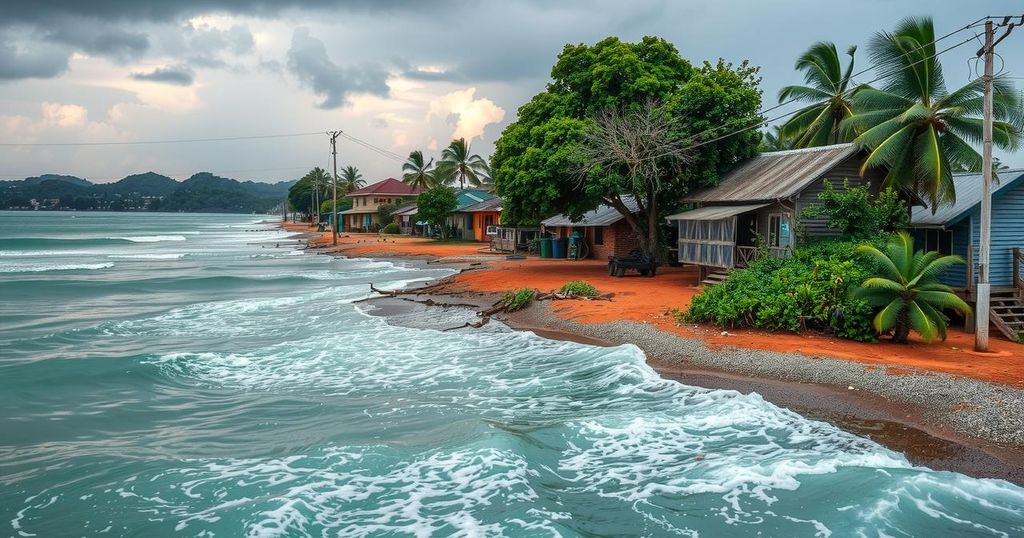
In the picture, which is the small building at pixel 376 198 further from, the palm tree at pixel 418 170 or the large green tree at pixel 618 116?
the large green tree at pixel 618 116

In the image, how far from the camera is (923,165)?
1659 centimetres

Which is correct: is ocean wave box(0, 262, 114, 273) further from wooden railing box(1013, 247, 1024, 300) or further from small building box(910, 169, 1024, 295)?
wooden railing box(1013, 247, 1024, 300)

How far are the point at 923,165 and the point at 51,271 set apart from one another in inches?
1652

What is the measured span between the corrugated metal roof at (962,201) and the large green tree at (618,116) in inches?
263

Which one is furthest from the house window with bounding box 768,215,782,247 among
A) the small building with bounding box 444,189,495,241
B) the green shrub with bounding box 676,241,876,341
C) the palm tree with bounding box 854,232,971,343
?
the small building with bounding box 444,189,495,241

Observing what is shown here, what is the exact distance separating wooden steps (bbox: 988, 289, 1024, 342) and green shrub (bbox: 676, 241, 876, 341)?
3151 millimetres

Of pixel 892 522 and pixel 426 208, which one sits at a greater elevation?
pixel 426 208

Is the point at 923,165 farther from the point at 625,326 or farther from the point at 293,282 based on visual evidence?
the point at 293,282

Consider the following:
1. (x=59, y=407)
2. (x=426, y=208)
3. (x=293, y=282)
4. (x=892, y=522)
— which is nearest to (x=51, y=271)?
(x=293, y=282)

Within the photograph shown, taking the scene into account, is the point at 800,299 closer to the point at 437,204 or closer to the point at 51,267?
the point at 437,204

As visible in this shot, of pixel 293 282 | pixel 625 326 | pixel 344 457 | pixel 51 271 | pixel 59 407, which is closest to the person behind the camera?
pixel 344 457

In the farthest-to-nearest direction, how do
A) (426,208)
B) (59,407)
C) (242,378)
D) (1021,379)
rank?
(426,208) < (242,378) < (59,407) < (1021,379)

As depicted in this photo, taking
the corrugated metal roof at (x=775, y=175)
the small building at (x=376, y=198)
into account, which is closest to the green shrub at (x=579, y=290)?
the corrugated metal roof at (x=775, y=175)

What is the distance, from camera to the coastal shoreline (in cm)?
844
